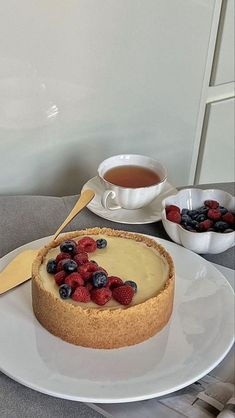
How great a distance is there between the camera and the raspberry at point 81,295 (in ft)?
2.06

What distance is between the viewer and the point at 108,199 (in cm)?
88

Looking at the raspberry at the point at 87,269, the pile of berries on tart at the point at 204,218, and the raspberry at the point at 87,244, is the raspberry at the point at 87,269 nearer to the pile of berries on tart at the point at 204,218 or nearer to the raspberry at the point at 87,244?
the raspberry at the point at 87,244

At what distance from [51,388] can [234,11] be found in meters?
0.92

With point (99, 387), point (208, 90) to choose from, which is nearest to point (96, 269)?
point (99, 387)

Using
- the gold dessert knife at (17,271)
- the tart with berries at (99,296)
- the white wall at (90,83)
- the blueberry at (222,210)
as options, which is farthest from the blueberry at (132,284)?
the white wall at (90,83)

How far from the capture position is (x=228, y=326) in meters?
0.67

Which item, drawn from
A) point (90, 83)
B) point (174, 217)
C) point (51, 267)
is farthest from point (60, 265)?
point (90, 83)

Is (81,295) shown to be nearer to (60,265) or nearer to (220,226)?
(60,265)

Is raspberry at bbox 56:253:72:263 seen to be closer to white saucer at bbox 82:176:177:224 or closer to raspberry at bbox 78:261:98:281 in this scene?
raspberry at bbox 78:261:98:281

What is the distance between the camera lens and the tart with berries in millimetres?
627

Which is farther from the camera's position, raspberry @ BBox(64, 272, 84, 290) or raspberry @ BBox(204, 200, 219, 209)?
raspberry @ BBox(204, 200, 219, 209)

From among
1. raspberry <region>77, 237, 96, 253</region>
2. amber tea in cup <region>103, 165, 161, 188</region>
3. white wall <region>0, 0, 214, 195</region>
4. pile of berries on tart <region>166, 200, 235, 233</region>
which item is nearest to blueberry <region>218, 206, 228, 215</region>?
pile of berries on tart <region>166, 200, 235, 233</region>

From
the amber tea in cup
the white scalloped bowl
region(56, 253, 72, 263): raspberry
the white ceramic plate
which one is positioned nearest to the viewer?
the white ceramic plate

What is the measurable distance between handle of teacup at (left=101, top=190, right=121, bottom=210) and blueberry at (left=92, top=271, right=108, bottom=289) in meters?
0.24
